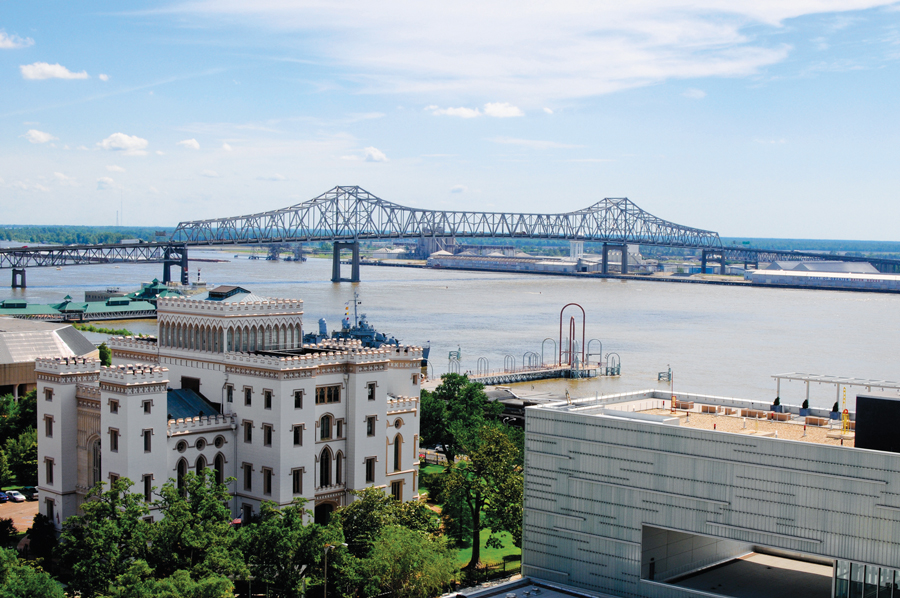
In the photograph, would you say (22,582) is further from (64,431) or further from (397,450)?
(397,450)

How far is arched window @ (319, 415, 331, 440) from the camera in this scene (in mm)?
33406

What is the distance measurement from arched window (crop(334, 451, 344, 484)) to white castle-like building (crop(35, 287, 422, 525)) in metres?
0.04

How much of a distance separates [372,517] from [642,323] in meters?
84.5

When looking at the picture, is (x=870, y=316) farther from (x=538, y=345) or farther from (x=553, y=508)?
(x=553, y=508)

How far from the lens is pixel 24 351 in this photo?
51688 mm

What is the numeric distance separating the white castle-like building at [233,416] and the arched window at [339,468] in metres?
0.04

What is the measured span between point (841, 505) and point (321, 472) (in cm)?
1670

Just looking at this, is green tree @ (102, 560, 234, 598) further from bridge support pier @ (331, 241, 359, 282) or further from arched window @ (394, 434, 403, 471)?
bridge support pier @ (331, 241, 359, 282)

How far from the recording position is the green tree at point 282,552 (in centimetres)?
2748

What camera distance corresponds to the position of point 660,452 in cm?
2489

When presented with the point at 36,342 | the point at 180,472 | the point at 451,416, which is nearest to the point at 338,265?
the point at 36,342

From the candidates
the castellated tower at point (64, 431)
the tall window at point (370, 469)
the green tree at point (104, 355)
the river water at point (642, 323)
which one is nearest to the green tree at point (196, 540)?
the castellated tower at point (64, 431)

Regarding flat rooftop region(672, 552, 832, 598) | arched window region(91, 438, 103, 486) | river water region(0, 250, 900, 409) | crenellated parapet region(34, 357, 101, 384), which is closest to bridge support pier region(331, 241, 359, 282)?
river water region(0, 250, 900, 409)

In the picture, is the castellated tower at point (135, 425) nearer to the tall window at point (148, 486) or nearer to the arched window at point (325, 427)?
the tall window at point (148, 486)
